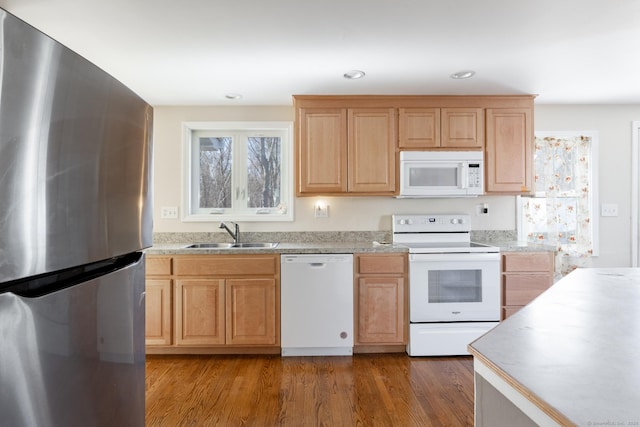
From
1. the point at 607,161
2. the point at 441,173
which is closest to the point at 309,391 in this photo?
the point at 441,173

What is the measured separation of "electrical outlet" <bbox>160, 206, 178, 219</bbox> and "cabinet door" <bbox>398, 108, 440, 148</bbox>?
2.22 meters

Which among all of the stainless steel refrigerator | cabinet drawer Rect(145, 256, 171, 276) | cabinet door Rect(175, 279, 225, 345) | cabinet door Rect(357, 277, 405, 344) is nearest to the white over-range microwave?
cabinet door Rect(357, 277, 405, 344)

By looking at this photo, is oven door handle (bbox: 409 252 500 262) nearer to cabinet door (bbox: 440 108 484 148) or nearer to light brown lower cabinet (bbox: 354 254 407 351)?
light brown lower cabinet (bbox: 354 254 407 351)

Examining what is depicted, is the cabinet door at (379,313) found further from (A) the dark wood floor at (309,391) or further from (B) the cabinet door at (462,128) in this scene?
(B) the cabinet door at (462,128)

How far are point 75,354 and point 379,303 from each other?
7.57 feet

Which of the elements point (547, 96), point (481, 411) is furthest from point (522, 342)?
point (547, 96)

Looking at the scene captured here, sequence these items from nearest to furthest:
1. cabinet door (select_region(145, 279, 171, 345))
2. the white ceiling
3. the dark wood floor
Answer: the white ceiling < the dark wood floor < cabinet door (select_region(145, 279, 171, 345))

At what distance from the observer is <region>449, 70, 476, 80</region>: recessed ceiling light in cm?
258

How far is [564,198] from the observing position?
11.1 feet

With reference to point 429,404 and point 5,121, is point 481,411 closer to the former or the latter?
point 5,121

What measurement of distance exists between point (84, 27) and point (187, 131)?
57.1 inches

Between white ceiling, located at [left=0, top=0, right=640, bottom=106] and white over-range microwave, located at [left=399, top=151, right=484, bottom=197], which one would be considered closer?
white ceiling, located at [left=0, top=0, right=640, bottom=106]

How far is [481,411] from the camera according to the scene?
32.0 inches

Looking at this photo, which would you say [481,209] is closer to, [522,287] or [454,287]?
[522,287]
